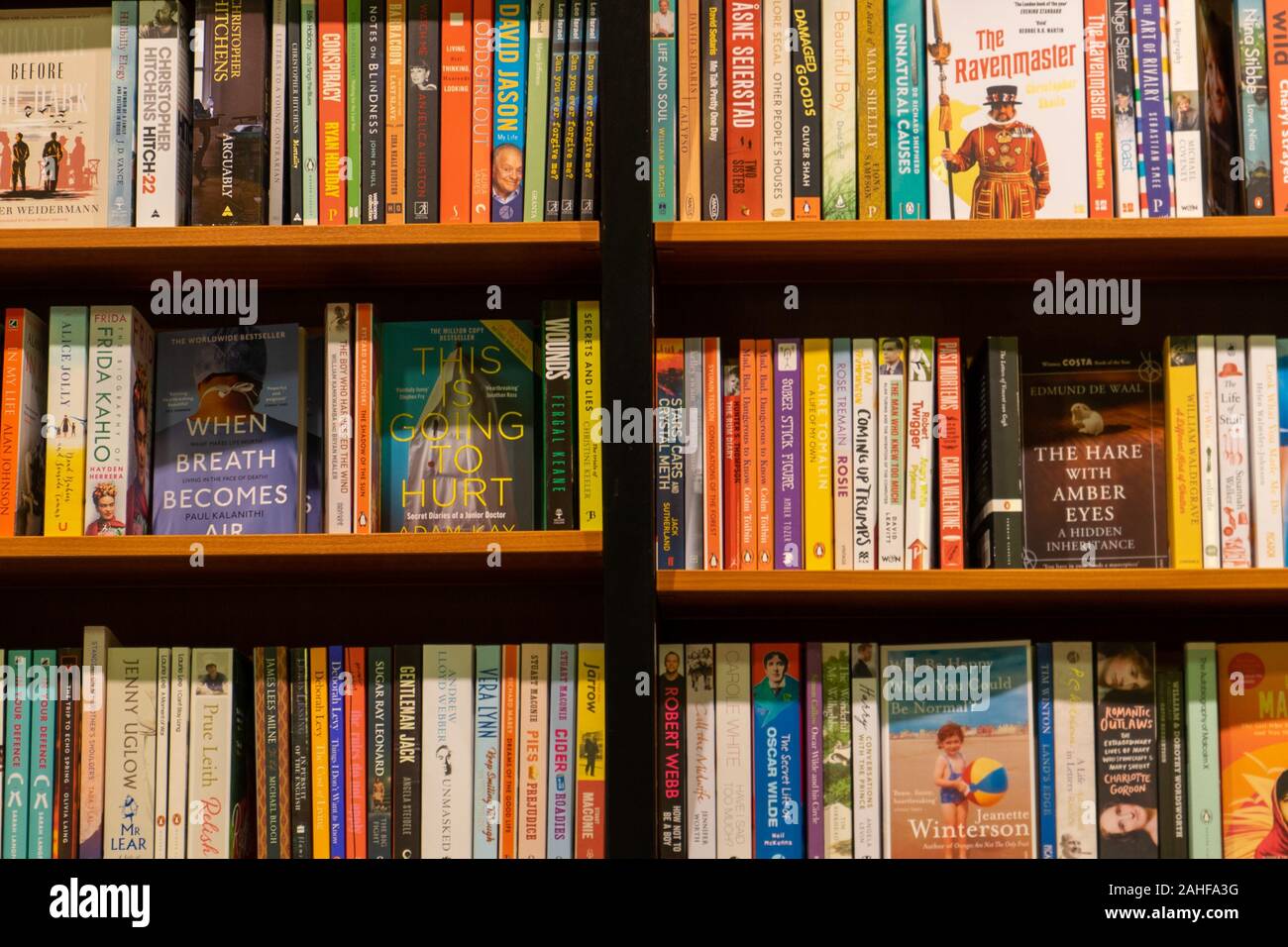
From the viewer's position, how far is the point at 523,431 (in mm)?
1963

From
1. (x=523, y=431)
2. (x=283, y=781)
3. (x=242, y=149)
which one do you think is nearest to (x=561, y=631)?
(x=523, y=431)

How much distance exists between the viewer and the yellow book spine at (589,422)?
189cm

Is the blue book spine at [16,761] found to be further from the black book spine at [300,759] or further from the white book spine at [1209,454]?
the white book spine at [1209,454]

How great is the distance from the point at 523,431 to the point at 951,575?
1.81ft

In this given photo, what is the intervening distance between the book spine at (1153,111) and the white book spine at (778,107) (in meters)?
0.43

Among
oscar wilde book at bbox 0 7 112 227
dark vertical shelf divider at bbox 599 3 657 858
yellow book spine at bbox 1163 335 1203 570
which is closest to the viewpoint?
dark vertical shelf divider at bbox 599 3 657 858

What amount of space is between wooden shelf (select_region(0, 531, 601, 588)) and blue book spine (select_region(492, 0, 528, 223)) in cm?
41

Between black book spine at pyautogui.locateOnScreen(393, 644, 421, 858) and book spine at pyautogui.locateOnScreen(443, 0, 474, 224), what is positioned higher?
book spine at pyautogui.locateOnScreen(443, 0, 474, 224)

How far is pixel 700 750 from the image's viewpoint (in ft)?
6.06

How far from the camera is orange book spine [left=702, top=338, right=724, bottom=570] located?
1876 mm

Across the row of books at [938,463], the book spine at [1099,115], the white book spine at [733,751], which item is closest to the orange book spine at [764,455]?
the row of books at [938,463]

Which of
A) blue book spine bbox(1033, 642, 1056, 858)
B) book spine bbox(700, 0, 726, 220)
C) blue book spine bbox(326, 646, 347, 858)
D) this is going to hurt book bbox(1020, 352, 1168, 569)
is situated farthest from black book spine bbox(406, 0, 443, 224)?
blue book spine bbox(1033, 642, 1056, 858)

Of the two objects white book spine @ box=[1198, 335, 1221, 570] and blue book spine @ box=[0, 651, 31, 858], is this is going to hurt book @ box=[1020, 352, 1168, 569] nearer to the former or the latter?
white book spine @ box=[1198, 335, 1221, 570]
